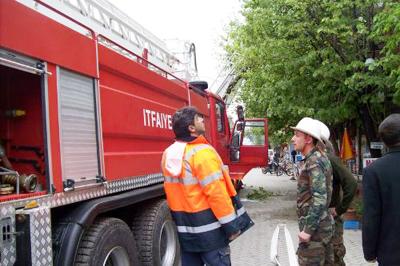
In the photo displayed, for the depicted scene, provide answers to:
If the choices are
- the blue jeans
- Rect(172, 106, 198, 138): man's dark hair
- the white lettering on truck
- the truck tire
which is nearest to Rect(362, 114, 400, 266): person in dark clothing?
the blue jeans

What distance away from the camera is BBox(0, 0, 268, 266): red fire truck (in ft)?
9.57

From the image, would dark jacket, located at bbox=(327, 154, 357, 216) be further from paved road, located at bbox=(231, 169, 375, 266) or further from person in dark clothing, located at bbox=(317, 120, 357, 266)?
paved road, located at bbox=(231, 169, 375, 266)

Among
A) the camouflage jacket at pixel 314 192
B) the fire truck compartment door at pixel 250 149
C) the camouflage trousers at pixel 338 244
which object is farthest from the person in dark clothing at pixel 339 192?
the fire truck compartment door at pixel 250 149

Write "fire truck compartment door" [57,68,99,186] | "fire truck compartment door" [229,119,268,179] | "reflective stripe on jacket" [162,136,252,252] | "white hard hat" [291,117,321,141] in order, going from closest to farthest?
"reflective stripe on jacket" [162,136,252,252], "fire truck compartment door" [57,68,99,186], "white hard hat" [291,117,321,141], "fire truck compartment door" [229,119,268,179]

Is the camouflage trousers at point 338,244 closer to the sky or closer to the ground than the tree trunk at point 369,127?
closer to the ground

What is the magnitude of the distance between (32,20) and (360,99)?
8.37m

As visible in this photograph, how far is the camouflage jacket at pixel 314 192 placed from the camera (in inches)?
144

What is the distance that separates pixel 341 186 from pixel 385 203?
146 centimetres

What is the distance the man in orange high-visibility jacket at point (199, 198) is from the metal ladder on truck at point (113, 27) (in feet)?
4.38

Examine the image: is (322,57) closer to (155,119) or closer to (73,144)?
(155,119)

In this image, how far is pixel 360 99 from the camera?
10.1 m

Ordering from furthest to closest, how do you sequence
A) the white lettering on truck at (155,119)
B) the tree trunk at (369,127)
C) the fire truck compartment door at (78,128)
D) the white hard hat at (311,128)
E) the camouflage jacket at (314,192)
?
the tree trunk at (369,127) < the white lettering on truck at (155,119) < the white hard hat at (311,128) < the camouflage jacket at (314,192) < the fire truck compartment door at (78,128)

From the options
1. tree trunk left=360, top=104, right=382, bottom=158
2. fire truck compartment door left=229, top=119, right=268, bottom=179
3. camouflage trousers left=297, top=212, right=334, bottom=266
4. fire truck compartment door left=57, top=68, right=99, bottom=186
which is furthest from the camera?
fire truck compartment door left=229, top=119, right=268, bottom=179

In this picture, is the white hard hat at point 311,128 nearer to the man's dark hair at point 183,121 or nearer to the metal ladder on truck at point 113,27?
the man's dark hair at point 183,121
